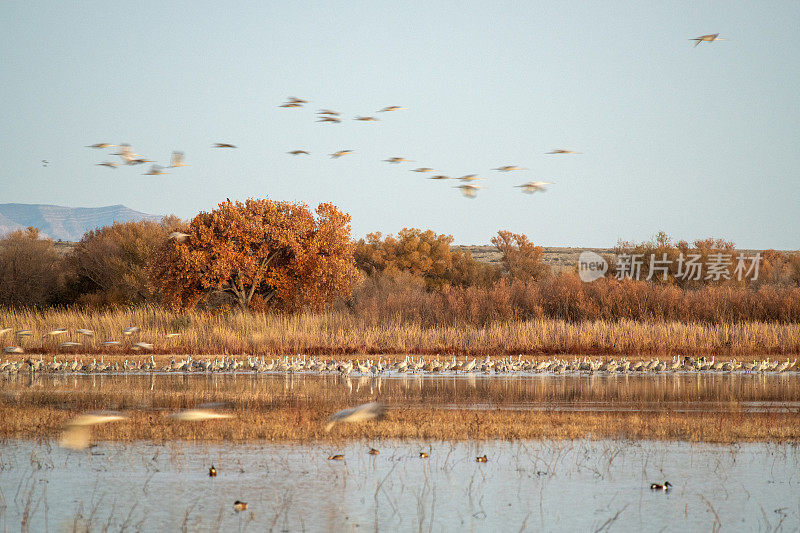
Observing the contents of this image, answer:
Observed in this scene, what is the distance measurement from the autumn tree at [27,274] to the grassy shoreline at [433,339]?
45.7 ft

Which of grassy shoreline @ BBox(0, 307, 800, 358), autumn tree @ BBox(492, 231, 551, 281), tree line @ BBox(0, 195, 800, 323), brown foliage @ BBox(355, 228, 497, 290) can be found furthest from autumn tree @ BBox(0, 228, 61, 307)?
autumn tree @ BBox(492, 231, 551, 281)

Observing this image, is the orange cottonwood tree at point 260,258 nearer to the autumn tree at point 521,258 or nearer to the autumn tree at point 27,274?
the autumn tree at point 27,274

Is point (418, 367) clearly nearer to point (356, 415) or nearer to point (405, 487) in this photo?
point (356, 415)

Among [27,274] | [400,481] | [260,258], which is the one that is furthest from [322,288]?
[400,481]

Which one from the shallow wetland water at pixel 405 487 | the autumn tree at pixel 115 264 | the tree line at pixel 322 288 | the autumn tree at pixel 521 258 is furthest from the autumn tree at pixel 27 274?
the shallow wetland water at pixel 405 487

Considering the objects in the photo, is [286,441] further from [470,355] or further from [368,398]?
[470,355]

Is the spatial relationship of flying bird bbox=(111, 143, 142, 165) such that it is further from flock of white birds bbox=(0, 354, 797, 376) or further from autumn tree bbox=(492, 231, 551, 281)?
autumn tree bbox=(492, 231, 551, 281)

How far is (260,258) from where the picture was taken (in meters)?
33.1

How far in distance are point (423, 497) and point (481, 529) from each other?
1166 millimetres

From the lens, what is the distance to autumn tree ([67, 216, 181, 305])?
141ft

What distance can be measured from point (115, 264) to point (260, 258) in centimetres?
1450

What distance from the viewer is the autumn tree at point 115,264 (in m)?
43.1

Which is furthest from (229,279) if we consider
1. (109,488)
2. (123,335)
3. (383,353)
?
(109,488)

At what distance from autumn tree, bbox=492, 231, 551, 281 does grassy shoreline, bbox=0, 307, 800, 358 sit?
25.0 meters
